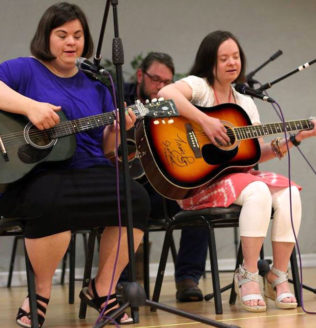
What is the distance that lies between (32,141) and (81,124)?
0.63ft

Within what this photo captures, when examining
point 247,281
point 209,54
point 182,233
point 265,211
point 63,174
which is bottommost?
point 247,281

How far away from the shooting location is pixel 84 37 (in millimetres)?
2684

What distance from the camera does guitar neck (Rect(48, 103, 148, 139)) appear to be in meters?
2.44

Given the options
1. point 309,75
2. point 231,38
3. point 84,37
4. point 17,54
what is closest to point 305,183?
point 309,75

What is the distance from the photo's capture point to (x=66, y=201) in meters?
2.39

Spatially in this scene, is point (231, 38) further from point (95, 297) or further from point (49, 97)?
point (95, 297)

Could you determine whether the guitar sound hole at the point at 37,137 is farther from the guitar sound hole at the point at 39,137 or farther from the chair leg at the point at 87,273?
the chair leg at the point at 87,273

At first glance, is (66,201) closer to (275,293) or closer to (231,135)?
(231,135)

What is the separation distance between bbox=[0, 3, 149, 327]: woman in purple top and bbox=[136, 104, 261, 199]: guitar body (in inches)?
9.7

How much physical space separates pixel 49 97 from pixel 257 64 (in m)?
3.79

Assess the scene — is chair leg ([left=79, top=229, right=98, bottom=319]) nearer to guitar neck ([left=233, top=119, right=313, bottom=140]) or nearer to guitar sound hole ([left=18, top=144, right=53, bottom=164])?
guitar sound hole ([left=18, top=144, right=53, bottom=164])

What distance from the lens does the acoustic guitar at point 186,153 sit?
9.32ft

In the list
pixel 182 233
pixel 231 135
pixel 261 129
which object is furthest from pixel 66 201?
pixel 182 233

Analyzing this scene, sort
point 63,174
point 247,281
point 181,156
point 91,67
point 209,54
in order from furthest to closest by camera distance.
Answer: point 209,54 → point 181,156 → point 247,281 → point 63,174 → point 91,67
